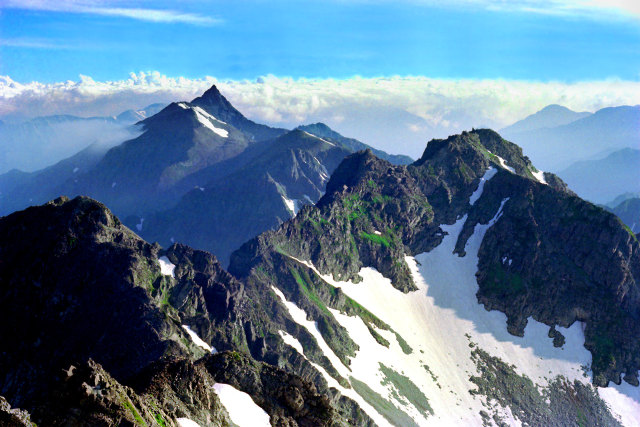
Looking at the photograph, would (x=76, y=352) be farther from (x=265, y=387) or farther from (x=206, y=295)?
(x=265, y=387)

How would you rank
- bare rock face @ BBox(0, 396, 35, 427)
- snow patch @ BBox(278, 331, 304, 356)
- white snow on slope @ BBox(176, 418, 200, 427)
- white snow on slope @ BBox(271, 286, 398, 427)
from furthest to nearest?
snow patch @ BBox(278, 331, 304, 356), white snow on slope @ BBox(271, 286, 398, 427), white snow on slope @ BBox(176, 418, 200, 427), bare rock face @ BBox(0, 396, 35, 427)

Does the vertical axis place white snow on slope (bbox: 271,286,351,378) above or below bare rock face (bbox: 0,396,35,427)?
below

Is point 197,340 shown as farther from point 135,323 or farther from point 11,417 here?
point 11,417

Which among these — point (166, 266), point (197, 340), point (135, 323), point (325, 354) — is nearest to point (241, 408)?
point (135, 323)

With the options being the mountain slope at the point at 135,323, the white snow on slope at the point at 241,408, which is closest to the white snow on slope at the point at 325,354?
the mountain slope at the point at 135,323

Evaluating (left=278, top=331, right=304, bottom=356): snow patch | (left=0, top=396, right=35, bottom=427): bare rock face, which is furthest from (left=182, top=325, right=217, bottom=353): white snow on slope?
(left=0, top=396, right=35, bottom=427): bare rock face

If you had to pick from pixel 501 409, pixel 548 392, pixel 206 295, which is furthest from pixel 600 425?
pixel 206 295

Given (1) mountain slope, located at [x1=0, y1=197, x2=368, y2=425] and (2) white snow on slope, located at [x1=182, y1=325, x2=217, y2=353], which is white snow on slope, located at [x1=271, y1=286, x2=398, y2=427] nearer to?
(1) mountain slope, located at [x1=0, y1=197, x2=368, y2=425]
